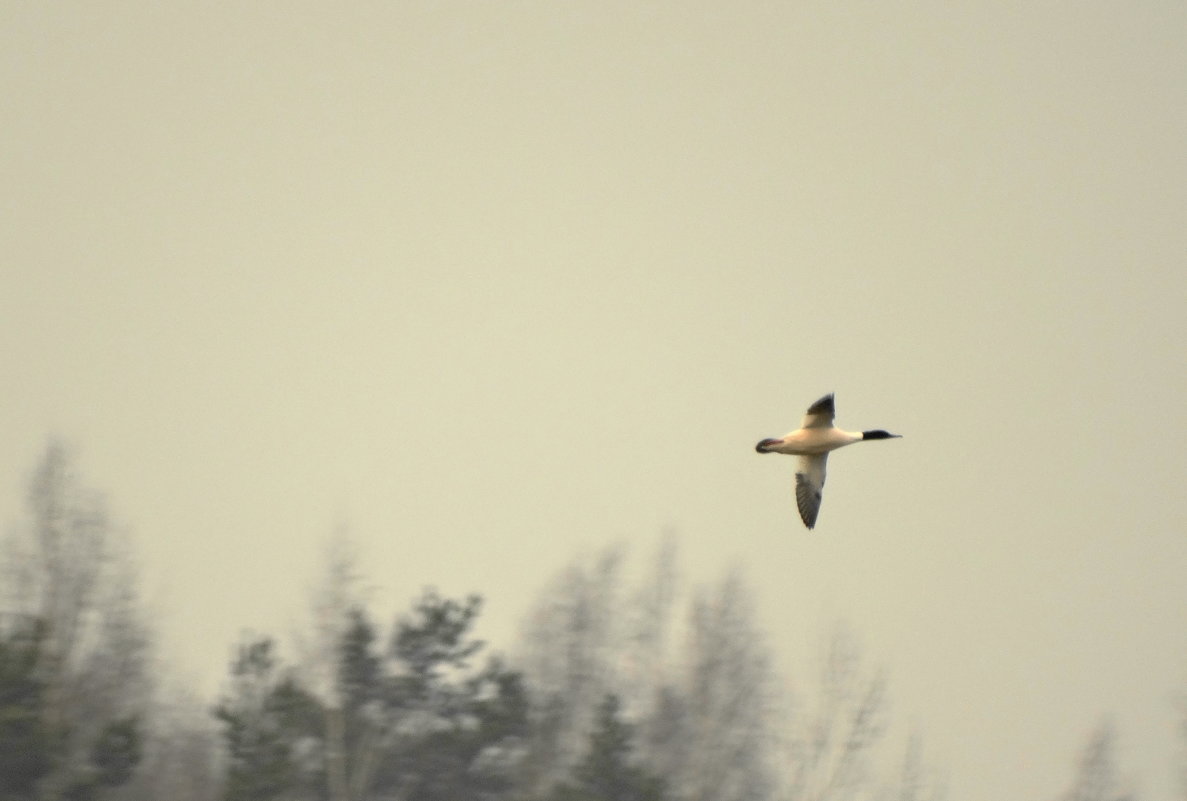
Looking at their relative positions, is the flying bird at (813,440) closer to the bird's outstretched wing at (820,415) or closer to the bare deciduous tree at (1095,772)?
the bird's outstretched wing at (820,415)

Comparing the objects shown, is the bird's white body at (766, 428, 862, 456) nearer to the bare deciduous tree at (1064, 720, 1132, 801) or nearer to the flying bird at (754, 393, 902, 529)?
the flying bird at (754, 393, 902, 529)

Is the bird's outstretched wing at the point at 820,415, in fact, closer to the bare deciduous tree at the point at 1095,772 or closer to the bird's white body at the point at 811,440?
the bird's white body at the point at 811,440

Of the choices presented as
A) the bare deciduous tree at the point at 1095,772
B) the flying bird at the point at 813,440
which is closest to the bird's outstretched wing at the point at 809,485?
the flying bird at the point at 813,440

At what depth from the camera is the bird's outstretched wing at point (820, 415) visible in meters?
23.0

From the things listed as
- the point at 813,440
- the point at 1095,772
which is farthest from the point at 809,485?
the point at 1095,772

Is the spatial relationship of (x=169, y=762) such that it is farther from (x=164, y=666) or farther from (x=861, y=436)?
(x=861, y=436)

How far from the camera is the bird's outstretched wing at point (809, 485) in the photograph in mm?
23562

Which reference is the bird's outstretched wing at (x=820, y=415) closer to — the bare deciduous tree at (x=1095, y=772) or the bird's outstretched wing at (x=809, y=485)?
the bird's outstretched wing at (x=809, y=485)

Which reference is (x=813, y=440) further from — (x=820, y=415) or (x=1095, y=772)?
(x=1095, y=772)

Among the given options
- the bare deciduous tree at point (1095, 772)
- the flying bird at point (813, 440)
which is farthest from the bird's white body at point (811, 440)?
the bare deciduous tree at point (1095, 772)

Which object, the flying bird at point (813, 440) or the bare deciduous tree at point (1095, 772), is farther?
the bare deciduous tree at point (1095, 772)

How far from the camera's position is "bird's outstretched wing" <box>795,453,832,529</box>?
77.3 feet

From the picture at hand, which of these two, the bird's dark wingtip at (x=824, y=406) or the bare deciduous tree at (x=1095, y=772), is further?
the bare deciduous tree at (x=1095, y=772)

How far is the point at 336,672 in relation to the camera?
148ft
